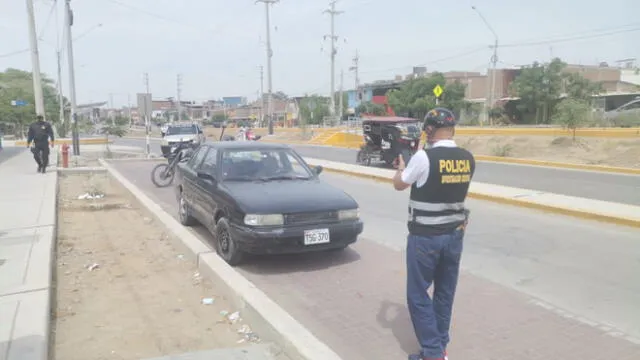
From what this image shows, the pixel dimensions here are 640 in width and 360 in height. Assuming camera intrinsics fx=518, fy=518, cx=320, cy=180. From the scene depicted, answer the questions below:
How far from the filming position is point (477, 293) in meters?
5.35

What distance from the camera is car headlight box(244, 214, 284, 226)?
5953mm

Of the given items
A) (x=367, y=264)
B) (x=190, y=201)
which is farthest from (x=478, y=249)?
(x=190, y=201)

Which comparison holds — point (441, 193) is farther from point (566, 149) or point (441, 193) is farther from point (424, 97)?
point (424, 97)

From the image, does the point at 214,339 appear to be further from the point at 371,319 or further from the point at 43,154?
the point at 43,154

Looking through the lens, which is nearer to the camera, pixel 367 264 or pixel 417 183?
pixel 417 183

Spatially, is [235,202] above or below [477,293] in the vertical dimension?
above

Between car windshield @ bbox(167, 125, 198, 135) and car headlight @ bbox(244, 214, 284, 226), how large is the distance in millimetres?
20125

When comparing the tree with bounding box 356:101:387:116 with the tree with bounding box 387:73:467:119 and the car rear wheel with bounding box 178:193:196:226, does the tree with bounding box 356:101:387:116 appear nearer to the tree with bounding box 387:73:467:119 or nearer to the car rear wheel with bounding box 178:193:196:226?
the tree with bounding box 387:73:467:119

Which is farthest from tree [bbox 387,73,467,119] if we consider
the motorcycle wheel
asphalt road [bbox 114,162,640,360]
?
asphalt road [bbox 114,162,640,360]

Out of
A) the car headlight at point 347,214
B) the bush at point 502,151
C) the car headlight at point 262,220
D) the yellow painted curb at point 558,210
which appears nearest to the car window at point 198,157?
the car headlight at point 262,220

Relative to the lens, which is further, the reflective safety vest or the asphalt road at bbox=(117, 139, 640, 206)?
the asphalt road at bbox=(117, 139, 640, 206)

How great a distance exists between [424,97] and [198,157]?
173 feet

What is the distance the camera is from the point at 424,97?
58719 mm

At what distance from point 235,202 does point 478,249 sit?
341cm
